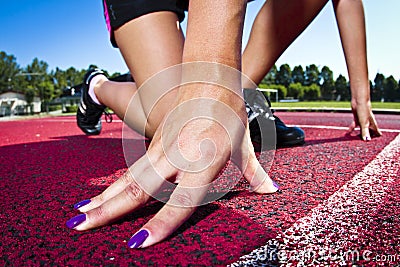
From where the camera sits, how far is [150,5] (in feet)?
4.36

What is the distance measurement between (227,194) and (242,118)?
0.76 feet

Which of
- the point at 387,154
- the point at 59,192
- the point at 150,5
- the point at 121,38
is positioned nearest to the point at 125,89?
the point at 121,38

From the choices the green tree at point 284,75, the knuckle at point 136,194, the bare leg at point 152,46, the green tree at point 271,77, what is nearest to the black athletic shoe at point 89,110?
the bare leg at point 152,46

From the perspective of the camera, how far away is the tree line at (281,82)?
49.0 metres

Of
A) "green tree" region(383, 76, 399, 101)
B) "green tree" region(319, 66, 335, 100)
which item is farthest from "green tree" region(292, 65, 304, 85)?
"green tree" region(383, 76, 399, 101)

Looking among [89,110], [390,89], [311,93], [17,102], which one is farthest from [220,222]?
[311,93]

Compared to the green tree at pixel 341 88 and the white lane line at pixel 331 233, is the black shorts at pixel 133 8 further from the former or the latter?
the green tree at pixel 341 88

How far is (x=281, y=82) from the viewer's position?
61.0 metres

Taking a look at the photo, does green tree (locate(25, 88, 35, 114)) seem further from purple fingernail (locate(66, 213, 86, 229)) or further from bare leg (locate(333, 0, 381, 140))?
purple fingernail (locate(66, 213, 86, 229))

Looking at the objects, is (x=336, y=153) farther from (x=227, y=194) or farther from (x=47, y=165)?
(x=47, y=165)

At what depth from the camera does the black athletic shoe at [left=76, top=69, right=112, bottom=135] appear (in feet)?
6.91

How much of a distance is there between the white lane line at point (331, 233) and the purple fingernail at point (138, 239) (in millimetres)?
159

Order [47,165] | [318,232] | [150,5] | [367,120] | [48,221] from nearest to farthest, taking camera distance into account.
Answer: [318,232] < [48,221] < [150,5] < [47,165] < [367,120]

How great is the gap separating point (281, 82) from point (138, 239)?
62625 mm
